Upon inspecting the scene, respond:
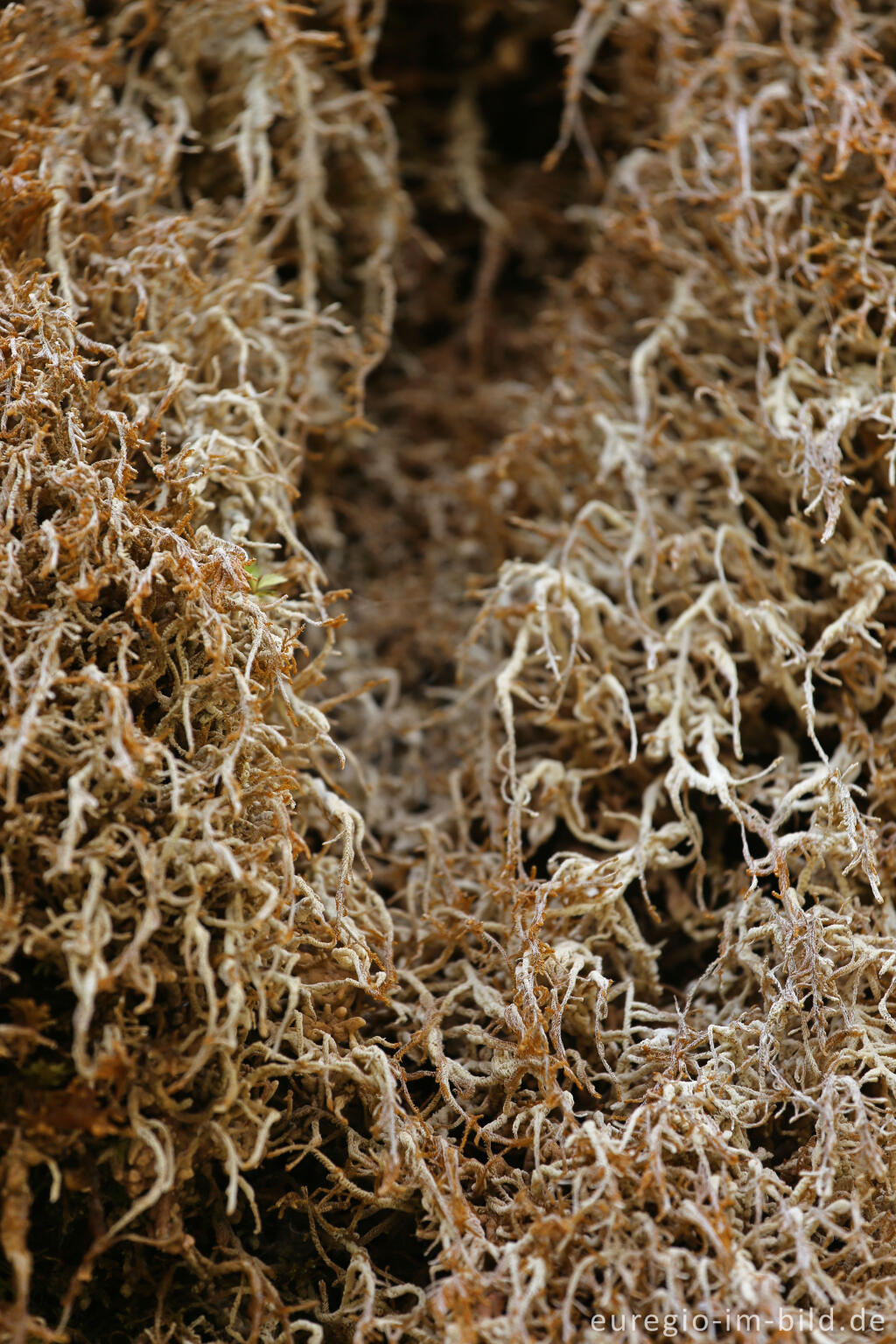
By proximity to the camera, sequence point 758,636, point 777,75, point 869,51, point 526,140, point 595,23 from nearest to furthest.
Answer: point 758,636
point 869,51
point 777,75
point 595,23
point 526,140

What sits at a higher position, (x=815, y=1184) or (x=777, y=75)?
(x=777, y=75)

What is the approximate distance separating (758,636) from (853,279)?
1.53 feet

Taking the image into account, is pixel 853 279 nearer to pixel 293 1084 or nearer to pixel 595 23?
pixel 595 23

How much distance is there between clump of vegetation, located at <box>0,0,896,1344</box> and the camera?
94 centimetres

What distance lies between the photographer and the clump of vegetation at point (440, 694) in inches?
36.8

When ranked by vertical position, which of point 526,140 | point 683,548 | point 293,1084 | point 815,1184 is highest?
point 526,140

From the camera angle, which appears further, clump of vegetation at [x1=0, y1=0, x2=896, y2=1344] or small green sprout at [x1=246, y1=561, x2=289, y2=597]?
small green sprout at [x1=246, y1=561, x2=289, y2=597]

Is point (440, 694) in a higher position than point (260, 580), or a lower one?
lower

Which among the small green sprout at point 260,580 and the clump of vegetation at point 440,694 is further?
the small green sprout at point 260,580

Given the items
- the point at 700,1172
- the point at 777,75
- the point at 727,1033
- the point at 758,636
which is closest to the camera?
the point at 700,1172

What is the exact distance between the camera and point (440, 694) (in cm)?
145

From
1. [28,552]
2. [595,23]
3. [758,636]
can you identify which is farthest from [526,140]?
[28,552]

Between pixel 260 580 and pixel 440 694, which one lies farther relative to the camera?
pixel 440 694

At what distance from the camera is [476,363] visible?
5.98ft
